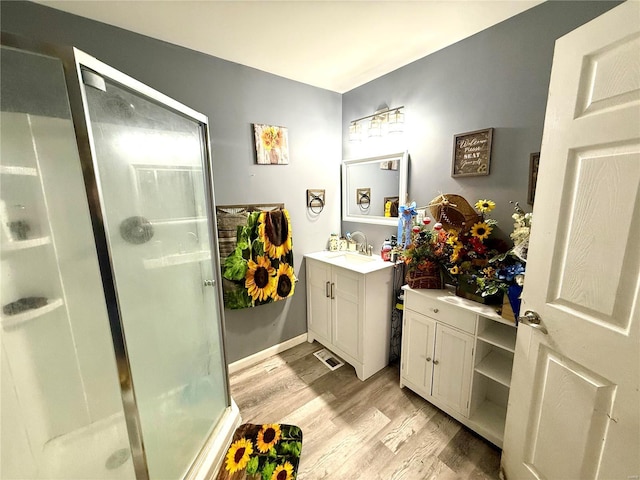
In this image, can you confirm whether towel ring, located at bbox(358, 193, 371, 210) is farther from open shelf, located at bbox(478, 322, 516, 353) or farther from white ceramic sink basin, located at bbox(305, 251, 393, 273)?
open shelf, located at bbox(478, 322, 516, 353)

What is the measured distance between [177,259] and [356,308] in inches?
49.1

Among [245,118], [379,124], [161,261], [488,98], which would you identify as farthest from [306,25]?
[161,261]

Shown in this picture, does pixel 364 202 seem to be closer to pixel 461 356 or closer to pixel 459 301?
pixel 459 301

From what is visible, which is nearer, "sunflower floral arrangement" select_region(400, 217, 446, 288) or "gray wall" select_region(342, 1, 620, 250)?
"gray wall" select_region(342, 1, 620, 250)

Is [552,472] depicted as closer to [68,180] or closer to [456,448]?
[456,448]

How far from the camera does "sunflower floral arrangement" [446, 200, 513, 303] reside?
1354 millimetres

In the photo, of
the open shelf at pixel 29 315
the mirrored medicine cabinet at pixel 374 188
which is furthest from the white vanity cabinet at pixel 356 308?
the open shelf at pixel 29 315

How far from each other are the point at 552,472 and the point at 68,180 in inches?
85.2

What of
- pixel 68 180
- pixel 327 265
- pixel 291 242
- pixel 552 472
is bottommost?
pixel 552 472

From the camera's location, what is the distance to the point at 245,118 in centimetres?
189

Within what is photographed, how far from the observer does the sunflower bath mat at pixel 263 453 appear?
51.5 inches

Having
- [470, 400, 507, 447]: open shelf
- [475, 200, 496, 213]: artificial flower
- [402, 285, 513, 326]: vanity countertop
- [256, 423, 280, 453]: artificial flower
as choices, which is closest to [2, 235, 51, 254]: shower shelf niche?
[256, 423, 280, 453]: artificial flower

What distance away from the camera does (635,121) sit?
70cm

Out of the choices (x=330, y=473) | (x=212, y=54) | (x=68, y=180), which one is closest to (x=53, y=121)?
(x=68, y=180)
